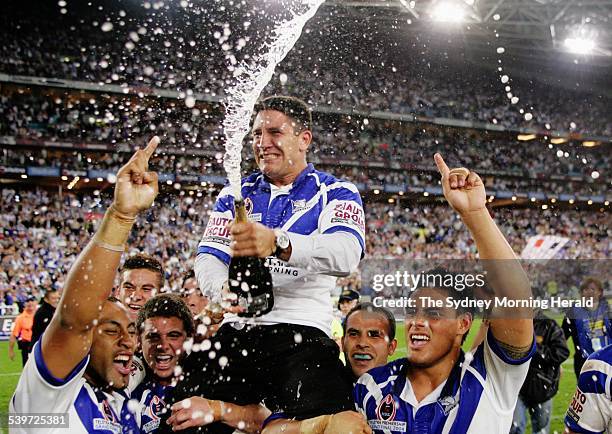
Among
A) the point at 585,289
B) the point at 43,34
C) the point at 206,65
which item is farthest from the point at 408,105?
the point at 585,289

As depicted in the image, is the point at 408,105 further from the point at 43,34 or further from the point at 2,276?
the point at 2,276

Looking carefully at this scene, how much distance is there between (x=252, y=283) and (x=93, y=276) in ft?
2.73

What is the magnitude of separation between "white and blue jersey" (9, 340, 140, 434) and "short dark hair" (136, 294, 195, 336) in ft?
1.91

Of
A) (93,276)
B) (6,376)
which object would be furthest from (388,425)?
(6,376)

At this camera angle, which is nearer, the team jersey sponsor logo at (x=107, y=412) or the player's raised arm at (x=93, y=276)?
the player's raised arm at (x=93, y=276)

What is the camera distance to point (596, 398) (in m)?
2.96

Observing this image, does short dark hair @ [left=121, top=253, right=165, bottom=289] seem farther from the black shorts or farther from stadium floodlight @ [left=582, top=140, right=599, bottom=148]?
stadium floodlight @ [left=582, top=140, right=599, bottom=148]

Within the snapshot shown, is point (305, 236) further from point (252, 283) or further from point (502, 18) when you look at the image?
point (502, 18)

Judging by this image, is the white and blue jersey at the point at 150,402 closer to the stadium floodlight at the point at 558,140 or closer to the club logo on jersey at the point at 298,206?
the club logo on jersey at the point at 298,206

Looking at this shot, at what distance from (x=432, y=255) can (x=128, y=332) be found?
2423 centimetres

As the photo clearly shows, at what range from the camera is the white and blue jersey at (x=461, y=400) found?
2.69 metres

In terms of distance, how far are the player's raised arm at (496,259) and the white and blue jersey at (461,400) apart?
0.27 feet

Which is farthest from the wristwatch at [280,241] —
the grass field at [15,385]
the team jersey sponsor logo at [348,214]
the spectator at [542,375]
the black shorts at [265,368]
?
the grass field at [15,385]

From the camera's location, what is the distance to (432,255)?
2623 cm
